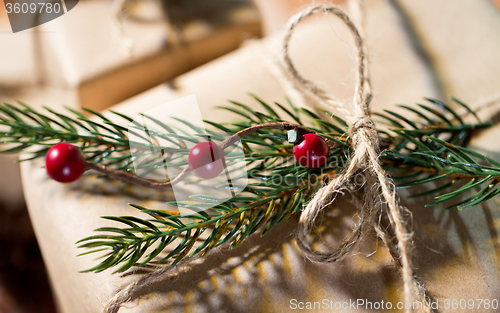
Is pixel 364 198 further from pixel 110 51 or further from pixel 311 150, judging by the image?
pixel 110 51

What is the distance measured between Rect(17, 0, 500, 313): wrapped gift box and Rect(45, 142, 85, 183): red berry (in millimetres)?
87

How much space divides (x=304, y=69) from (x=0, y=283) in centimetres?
62

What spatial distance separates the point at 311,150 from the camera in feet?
1.01

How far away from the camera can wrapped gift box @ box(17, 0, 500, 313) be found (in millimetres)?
344

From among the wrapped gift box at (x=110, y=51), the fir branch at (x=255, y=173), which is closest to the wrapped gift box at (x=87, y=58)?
the wrapped gift box at (x=110, y=51)

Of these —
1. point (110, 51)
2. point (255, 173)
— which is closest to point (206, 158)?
point (255, 173)

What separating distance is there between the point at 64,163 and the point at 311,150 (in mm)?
222

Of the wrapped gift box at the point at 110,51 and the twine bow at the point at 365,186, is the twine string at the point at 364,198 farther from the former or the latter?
the wrapped gift box at the point at 110,51

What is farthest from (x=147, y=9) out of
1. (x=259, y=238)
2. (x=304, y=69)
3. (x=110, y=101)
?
(x=259, y=238)

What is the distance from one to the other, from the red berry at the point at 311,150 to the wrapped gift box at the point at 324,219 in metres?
0.09

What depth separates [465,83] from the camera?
0.46 metres

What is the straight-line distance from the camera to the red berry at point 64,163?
31 cm

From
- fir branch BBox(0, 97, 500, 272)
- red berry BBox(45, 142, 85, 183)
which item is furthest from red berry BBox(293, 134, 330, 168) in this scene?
red berry BBox(45, 142, 85, 183)

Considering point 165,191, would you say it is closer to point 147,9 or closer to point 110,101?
point 110,101
